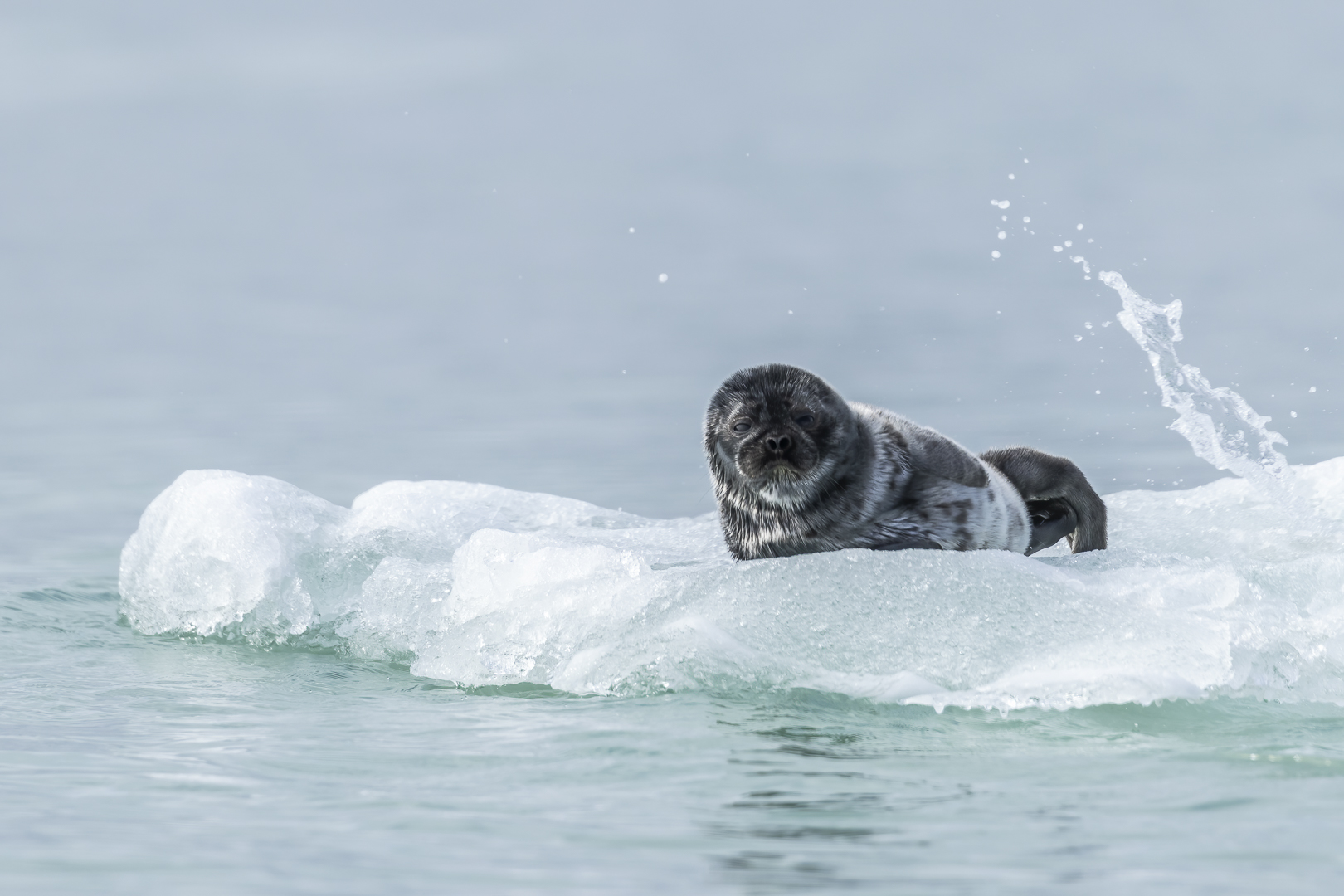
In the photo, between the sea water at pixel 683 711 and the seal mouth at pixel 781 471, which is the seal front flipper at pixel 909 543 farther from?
the seal mouth at pixel 781 471

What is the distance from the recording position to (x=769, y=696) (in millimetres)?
4859

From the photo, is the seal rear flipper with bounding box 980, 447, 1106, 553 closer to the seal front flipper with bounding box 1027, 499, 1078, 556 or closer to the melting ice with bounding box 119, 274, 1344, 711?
the seal front flipper with bounding box 1027, 499, 1078, 556

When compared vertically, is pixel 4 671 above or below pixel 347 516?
below

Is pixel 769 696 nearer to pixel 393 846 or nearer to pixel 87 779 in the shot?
pixel 393 846

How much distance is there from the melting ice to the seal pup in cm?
30

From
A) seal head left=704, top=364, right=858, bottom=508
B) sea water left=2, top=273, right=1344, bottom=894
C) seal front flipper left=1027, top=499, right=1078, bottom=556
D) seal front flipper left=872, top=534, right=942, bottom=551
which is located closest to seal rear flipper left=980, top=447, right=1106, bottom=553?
seal front flipper left=1027, top=499, right=1078, bottom=556

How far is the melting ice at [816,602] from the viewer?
4914 millimetres

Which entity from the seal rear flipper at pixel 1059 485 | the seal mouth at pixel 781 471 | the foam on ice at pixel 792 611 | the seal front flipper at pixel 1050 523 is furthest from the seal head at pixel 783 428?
the seal front flipper at pixel 1050 523

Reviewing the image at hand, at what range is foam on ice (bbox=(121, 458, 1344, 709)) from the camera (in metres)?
4.88

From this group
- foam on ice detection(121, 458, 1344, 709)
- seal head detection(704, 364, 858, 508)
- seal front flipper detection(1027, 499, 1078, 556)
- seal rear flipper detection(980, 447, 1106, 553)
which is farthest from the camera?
seal front flipper detection(1027, 499, 1078, 556)

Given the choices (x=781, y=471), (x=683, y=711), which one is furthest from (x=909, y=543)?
(x=683, y=711)

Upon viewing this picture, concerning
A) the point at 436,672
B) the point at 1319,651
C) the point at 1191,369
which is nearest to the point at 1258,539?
the point at 1191,369

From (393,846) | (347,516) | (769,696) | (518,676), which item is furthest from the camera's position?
(347,516)

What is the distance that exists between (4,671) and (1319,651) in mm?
4962
